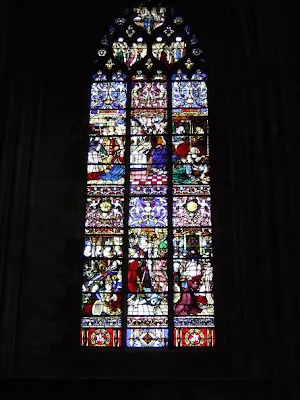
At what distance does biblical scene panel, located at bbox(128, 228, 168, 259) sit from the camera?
10000mm

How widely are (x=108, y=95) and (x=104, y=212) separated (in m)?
1.85

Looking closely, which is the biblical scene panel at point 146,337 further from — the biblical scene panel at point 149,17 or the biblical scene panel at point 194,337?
the biblical scene panel at point 149,17

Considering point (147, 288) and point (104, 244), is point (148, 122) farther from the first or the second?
point (147, 288)

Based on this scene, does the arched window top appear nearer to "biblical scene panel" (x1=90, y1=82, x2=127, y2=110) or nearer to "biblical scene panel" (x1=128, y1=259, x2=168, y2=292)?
"biblical scene panel" (x1=90, y1=82, x2=127, y2=110)

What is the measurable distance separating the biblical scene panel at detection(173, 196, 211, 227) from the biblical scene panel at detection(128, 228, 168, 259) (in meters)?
0.25

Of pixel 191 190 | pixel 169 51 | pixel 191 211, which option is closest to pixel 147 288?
pixel 191 211
